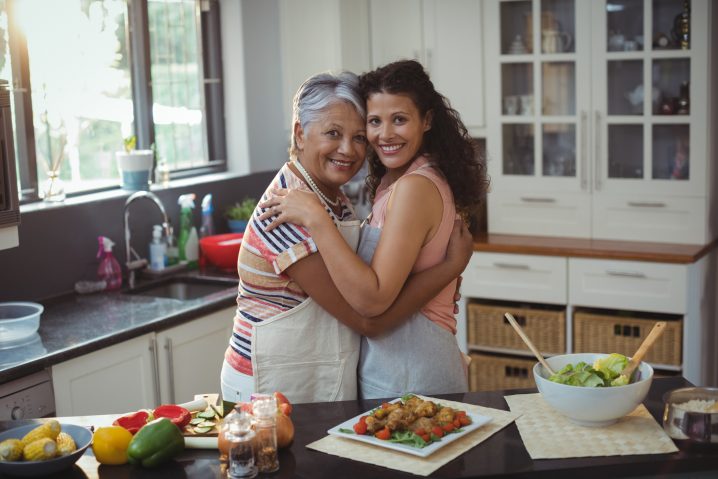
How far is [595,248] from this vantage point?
14.4 ft

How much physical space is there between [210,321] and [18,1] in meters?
1.50

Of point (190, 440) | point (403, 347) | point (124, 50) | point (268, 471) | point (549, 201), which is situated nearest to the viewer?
point (268, 471)

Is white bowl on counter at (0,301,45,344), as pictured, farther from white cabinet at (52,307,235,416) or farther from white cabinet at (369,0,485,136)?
white cabinet at (369,0,485,136)

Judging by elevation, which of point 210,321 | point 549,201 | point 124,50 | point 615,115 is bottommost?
point 210,321

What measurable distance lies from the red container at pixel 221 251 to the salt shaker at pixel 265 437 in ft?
7.92

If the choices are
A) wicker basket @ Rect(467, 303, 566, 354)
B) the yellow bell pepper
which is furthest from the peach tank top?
wicker basket @ Rect(467, 303, 566, 354)

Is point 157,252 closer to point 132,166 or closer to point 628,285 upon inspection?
point 132,166

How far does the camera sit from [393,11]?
486cm

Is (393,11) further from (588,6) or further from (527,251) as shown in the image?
(527,251)

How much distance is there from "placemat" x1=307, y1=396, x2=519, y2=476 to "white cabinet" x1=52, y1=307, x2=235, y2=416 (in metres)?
1.43

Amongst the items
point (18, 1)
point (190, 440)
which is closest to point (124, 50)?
point (18, 1)

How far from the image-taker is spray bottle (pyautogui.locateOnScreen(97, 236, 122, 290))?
3.92 m

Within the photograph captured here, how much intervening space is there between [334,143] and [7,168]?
1.31 m

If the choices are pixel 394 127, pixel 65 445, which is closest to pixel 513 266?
pixel 394 127
